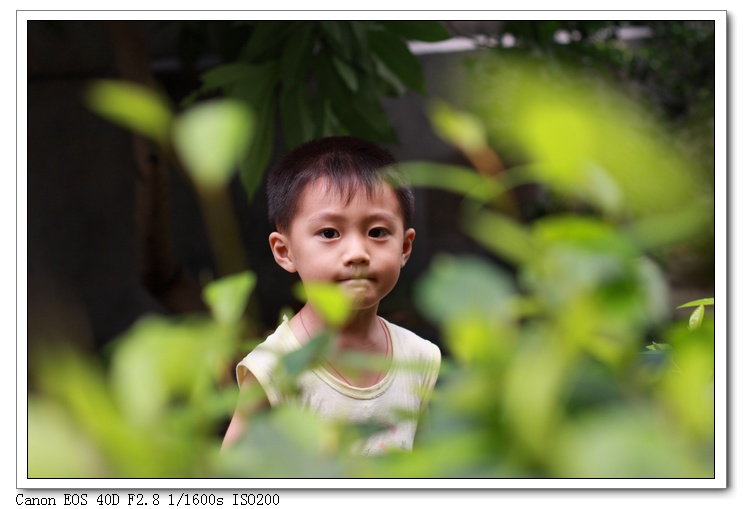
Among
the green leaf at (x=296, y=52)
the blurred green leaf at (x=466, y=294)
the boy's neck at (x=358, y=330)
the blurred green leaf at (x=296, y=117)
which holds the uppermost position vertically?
the green leaf at (x=296, y=52)

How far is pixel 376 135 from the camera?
130 cm

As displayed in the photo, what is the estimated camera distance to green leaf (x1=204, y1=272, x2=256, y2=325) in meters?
0.25

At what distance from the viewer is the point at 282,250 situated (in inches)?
36.8

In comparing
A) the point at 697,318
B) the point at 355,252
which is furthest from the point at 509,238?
the point at 355,252

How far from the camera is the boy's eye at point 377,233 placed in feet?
2.75

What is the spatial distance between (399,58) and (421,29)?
0.30ft

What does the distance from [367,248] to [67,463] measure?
62 centimetres

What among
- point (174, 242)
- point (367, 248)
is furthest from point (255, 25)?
point (174, 242)

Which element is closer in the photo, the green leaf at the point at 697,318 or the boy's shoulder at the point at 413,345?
the green leaf at the point at 697,318

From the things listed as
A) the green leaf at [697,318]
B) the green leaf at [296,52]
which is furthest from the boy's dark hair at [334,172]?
the green leaf at [697,318]

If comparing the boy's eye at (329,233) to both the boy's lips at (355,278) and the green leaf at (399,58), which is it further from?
the green leaf at (399,58)

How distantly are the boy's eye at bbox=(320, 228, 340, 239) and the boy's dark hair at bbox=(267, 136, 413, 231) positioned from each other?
0.13 ft

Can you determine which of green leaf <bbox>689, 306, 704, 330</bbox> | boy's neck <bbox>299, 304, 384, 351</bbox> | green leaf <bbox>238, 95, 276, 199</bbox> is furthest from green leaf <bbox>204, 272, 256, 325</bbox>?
green leaf <bbox>238, 95, 276, 199</bbox>

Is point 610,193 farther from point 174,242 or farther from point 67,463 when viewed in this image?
point 174,242
